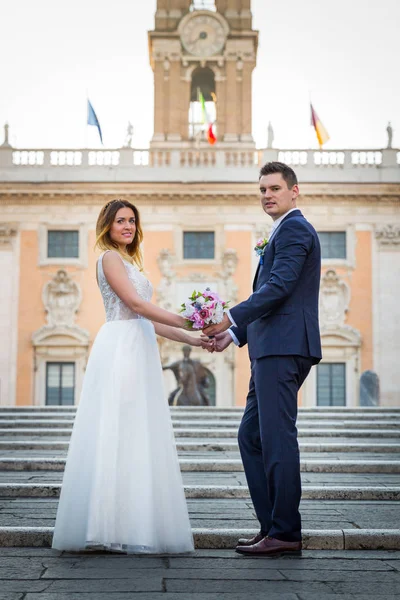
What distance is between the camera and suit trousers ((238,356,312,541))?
4.20m

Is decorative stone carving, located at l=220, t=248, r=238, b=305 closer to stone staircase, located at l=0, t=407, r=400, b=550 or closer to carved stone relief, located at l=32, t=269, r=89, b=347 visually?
carved stone relief, located at l=32, t=269, r=89, b=347

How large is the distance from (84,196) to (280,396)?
81.9ft

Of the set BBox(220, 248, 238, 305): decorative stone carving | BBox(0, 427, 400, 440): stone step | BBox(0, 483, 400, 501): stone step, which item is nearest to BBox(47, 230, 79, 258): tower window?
BBox(220, 248, 238, 305): decorative stone carving

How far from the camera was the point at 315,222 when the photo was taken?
1120 inches

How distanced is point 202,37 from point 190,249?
8466 millimetres

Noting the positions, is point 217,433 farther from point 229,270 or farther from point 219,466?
point 229,270

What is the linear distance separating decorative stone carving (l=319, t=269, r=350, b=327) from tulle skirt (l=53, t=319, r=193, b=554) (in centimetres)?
2328

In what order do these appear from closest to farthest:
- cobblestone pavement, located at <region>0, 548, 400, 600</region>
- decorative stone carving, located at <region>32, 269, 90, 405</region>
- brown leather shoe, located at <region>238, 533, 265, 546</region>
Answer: cobblestone pavement, located at <region>0, 548, 400, 600</region>
brown leather shoe, located at <region>238, 533, 265, 546</region>
decorative stone carving, located at <region>32, 269, 90, 405</region>

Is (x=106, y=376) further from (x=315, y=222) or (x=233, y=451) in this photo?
(x=315, y=222)

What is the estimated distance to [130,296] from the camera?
15.4 feet

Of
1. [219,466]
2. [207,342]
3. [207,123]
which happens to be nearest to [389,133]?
[207,123]

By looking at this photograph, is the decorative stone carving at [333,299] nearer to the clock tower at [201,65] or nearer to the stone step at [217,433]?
the clock tower at [201,65]

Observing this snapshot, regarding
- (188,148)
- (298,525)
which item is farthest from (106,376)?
(188,148)

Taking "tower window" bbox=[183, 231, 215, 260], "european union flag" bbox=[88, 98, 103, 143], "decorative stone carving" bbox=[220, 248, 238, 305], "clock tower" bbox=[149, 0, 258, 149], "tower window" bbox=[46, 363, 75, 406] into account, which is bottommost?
"tower window" bbox=[46, 363, 75, 406]
